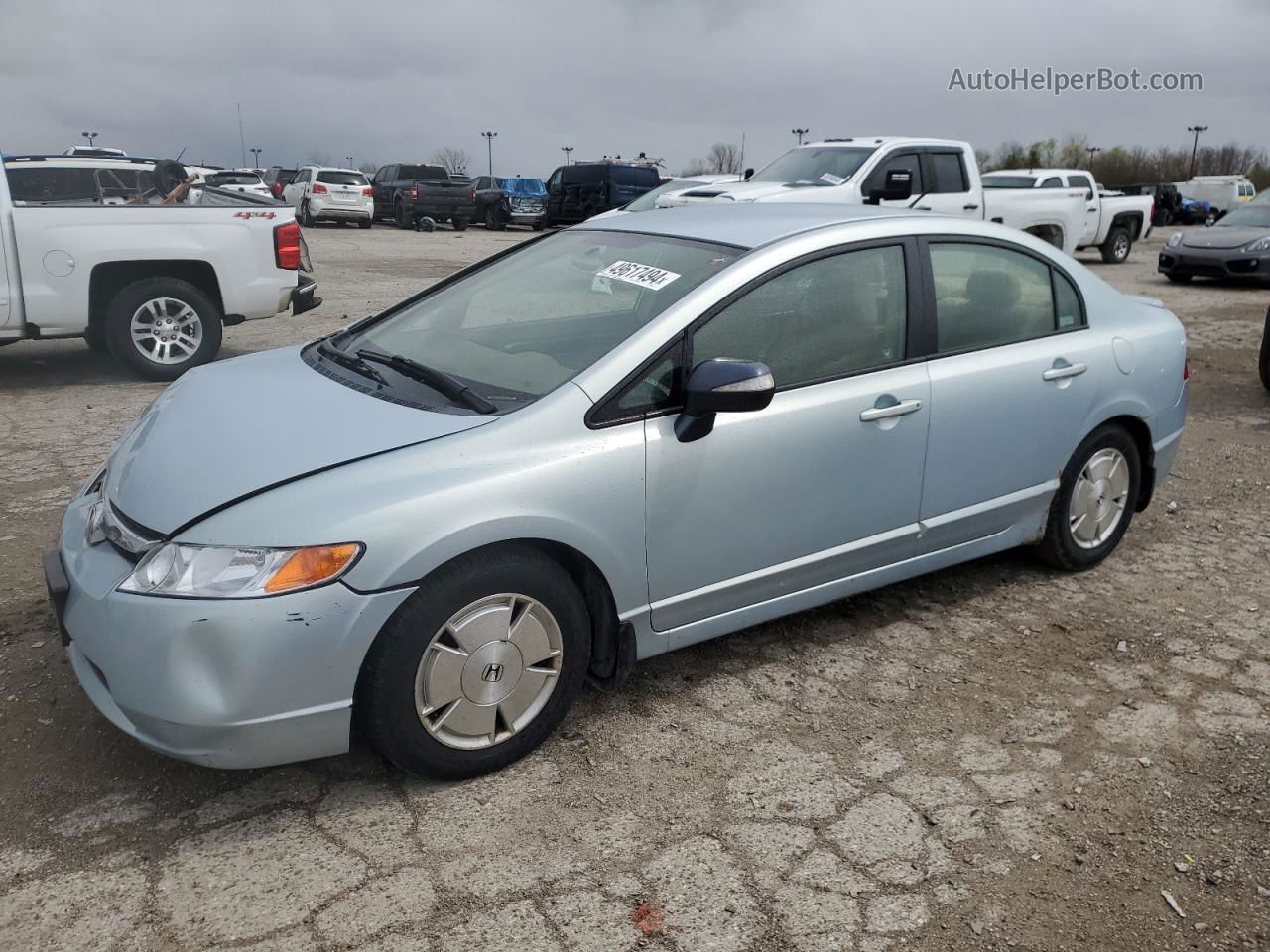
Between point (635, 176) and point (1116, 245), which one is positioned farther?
point (635, 176)

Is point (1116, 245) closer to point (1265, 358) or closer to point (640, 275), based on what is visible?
point (1265, 358)

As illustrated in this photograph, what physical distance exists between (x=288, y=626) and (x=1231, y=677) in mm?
3111

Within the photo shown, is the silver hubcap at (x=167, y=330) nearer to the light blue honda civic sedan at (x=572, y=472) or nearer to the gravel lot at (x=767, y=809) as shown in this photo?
the gravel lot at (x=767, y=809)

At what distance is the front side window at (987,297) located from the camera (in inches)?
152

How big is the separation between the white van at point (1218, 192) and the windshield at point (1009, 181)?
72.6ft

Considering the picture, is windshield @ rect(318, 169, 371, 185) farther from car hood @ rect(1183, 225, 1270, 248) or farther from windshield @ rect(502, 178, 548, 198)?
car hood @ rect(1183, 225, 1270, 248)

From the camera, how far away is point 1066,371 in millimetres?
4105

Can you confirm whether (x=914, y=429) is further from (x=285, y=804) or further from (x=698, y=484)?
(x=285, y=804)

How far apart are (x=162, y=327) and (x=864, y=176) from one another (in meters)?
7.06

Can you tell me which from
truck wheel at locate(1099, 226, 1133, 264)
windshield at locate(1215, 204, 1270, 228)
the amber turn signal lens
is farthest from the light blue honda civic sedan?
truck wheel at locate(1099, 226, 1133, 264)

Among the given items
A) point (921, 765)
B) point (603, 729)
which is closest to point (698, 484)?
point (603, 729)

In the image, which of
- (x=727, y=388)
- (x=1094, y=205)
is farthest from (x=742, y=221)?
(x=1094, y=205)

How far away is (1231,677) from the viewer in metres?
3.70

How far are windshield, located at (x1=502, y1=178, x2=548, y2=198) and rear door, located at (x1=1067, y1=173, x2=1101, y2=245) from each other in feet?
46.7
